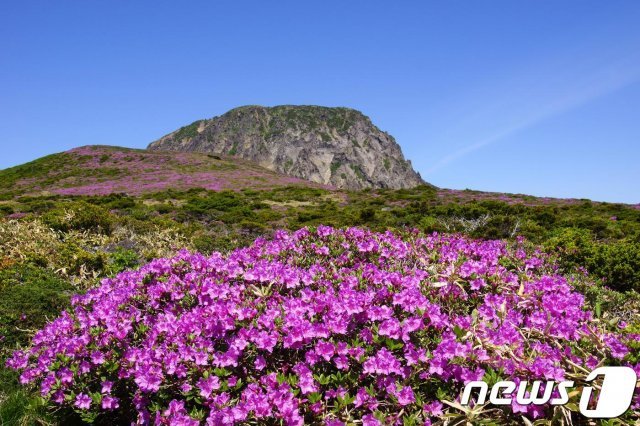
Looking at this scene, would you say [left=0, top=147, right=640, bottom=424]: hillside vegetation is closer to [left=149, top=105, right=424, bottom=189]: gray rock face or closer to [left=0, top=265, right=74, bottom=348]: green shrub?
[left=0, top=265, right=74, bottom=348]: green shrub

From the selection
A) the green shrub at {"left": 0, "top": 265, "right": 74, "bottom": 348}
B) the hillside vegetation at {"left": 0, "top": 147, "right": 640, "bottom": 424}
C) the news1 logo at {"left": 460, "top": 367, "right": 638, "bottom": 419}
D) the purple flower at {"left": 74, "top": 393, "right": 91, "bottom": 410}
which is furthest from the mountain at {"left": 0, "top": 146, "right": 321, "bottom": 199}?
the news1 logo at {"left": 460, "top": 367, "right": 638, "bottom": 419}

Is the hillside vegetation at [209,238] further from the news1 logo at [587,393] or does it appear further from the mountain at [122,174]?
the mountain at [122,174]

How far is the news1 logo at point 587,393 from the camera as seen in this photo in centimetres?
252

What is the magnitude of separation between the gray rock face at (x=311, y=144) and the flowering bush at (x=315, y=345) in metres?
109

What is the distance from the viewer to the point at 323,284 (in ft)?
13.3

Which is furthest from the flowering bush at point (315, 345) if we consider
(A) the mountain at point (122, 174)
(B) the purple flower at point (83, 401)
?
(A) the mountain at point (122, 174)

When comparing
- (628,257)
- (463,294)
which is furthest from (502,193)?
(463,294)

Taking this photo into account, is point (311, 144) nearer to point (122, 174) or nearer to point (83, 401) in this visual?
point (122, 174)

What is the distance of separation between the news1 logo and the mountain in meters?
35.3

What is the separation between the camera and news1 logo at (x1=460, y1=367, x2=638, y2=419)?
2523mm

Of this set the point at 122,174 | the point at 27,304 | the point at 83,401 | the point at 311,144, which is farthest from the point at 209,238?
the point at 311,144

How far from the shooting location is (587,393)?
255cm

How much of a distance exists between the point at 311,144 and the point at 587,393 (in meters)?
122

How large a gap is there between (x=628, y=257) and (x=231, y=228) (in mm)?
13830
